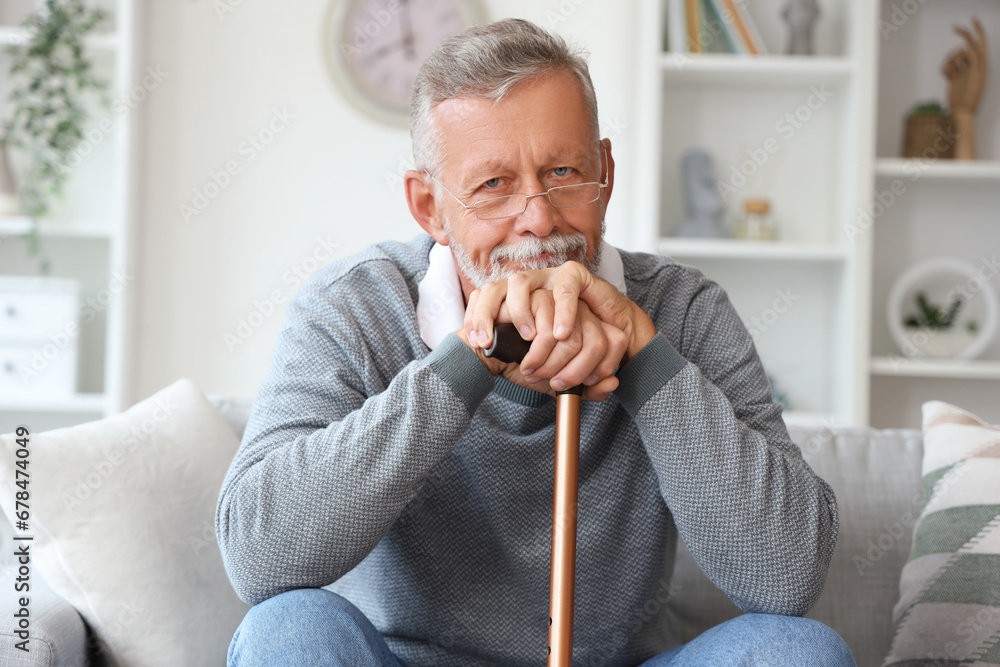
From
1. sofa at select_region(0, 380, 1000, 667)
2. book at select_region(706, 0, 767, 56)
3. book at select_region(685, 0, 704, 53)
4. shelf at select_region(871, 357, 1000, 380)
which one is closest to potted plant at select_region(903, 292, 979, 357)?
shelf at select_region(871, 357, 1000, 380)

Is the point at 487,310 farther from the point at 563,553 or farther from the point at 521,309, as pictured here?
the point at 563,553

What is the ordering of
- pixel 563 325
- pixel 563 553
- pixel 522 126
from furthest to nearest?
pixel 522 126 < pixel 563 325 < pixel 563 553

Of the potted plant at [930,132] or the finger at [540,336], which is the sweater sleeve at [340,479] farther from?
the potted plant at [930,132]

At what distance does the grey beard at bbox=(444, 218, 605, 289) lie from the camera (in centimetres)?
113

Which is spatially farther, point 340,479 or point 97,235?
point 97,235

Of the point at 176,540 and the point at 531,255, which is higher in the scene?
the point at 531,255

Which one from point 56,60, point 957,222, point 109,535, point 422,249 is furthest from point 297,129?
point 957,222

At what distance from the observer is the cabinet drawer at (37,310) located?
2426 mm

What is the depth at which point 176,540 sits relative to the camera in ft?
4.12

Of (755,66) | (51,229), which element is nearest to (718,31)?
(755,66)

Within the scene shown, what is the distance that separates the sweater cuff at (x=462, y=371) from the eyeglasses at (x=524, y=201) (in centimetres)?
21

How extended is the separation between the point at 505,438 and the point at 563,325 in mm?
257

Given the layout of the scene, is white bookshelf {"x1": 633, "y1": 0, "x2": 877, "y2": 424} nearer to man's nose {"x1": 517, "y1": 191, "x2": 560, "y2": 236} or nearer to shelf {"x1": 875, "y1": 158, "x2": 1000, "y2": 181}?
shelf {"x1": 875, "y1": 158, "x2": 1000, "y2": 181}

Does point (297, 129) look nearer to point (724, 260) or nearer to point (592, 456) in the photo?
point (724, 260)
